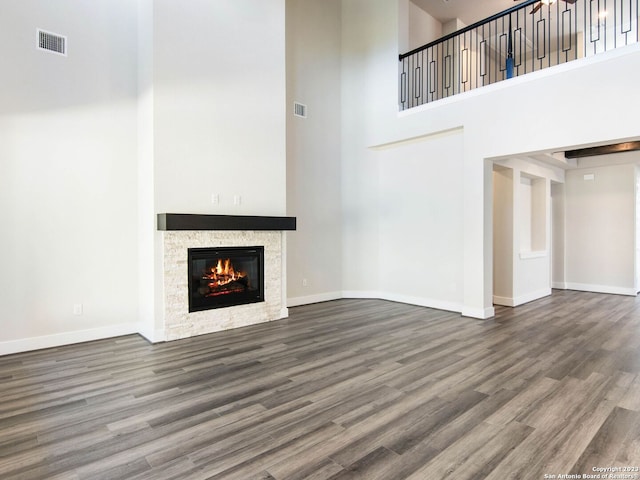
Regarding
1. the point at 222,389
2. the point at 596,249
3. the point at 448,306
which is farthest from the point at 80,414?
the point at 596,249

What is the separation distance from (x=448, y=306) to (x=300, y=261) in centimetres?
250

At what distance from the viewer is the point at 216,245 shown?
488cm

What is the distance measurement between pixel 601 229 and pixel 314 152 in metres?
6.15

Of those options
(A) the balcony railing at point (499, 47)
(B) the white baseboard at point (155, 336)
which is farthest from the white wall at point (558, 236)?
(B) the white baseboard at point (155, 336)

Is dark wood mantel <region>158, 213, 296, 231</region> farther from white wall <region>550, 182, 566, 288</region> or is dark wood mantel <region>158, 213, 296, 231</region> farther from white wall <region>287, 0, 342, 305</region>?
white wall <region>550, 182, 566, 288</region>

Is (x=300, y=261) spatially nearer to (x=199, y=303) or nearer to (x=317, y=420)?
(x=199, y=303)

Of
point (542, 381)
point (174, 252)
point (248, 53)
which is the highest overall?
point (248, 53)

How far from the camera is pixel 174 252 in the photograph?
14.8ft

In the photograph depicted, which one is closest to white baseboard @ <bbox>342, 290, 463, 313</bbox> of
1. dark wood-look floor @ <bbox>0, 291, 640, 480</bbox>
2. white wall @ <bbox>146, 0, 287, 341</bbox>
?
dark wood-look floor @ <bbox>0, 291, 640, 480</bbox>

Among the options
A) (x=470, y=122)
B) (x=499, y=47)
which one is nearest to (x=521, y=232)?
(x=470, y=122)

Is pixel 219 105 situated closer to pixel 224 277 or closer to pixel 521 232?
pixel 224 277

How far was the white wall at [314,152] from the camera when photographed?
643 cm

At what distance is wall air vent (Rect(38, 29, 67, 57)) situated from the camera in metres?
4.15

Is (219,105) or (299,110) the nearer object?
(219,105)
